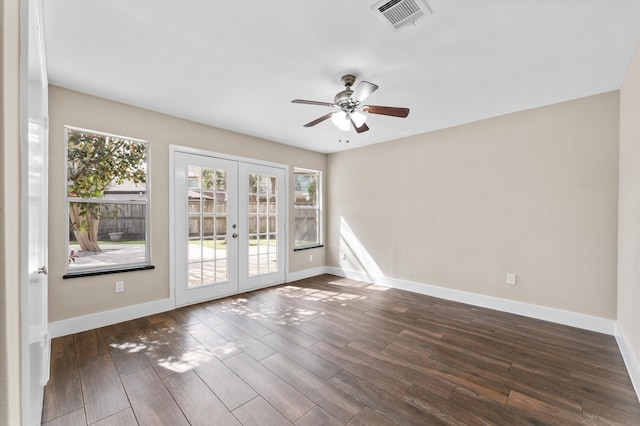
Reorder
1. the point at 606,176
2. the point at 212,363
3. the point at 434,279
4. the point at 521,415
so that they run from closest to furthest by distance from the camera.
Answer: the point at 521,415 < the point at 212,363 < the point at 606,176 < the point at 434,279

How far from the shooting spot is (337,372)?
2322mm

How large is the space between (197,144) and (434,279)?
4096mm

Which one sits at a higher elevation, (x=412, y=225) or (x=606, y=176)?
(x=606, y=176)

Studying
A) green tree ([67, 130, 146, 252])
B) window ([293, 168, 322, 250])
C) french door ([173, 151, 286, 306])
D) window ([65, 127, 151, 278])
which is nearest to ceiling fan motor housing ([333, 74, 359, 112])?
french door ([173, 151, 286, 306])

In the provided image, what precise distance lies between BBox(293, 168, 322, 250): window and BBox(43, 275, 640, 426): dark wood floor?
2304 mm

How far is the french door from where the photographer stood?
12.7 feet

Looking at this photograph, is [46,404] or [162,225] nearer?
[46,404]

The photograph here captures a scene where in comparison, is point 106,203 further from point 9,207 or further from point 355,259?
point 355,259

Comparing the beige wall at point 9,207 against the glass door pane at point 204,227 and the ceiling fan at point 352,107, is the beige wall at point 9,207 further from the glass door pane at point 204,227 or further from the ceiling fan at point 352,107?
the glass door pane at point 204,227

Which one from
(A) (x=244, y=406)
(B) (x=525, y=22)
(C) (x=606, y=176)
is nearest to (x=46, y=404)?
(A) (x=244, y=406)

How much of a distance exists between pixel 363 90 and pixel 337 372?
2385 mm

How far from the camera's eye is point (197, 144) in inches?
158

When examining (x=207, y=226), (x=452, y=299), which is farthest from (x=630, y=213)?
(x=207, y=226)

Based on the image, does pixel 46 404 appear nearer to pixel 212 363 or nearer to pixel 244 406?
pixel 212 363
